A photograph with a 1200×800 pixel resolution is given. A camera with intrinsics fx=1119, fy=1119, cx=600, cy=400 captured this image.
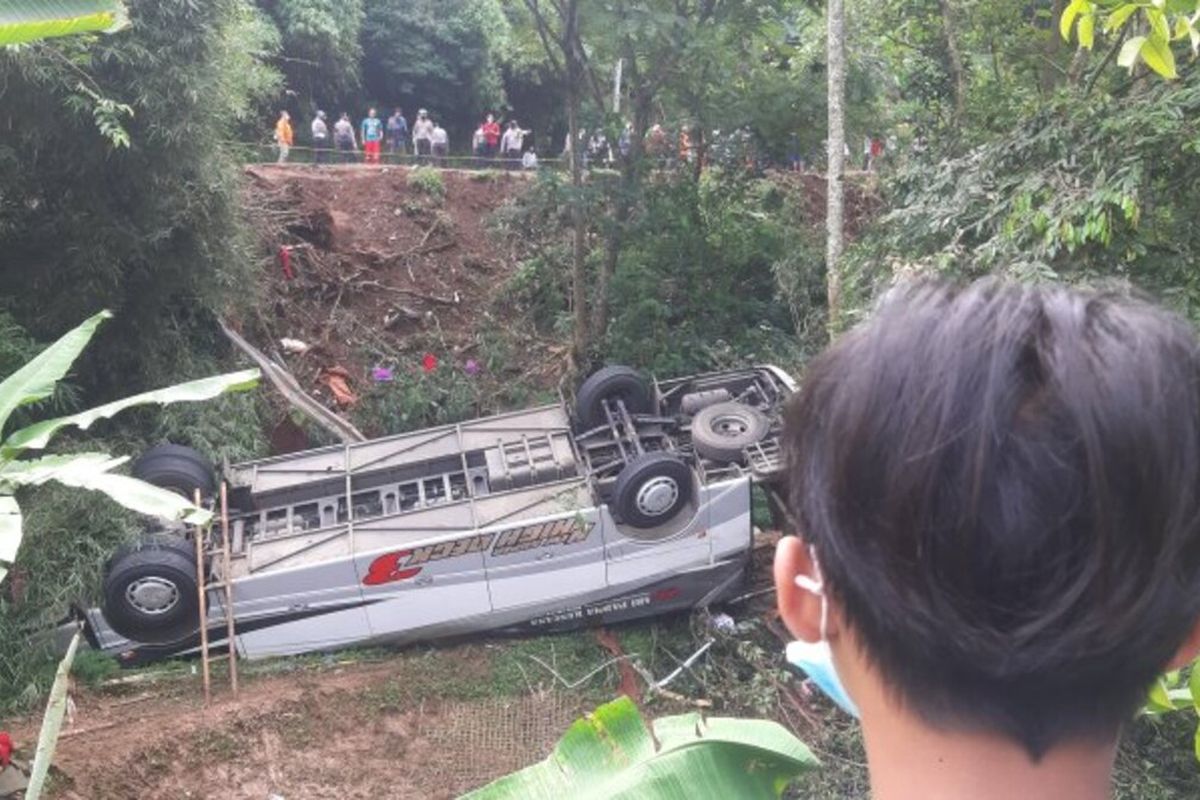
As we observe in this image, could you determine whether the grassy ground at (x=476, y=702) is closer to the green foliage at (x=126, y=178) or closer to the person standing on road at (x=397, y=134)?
the green foliage at (x=126, y=178)

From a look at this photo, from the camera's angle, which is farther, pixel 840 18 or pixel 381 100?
pixel 381 100

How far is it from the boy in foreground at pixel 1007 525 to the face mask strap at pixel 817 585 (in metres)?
0.03

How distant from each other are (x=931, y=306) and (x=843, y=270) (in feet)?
27.3

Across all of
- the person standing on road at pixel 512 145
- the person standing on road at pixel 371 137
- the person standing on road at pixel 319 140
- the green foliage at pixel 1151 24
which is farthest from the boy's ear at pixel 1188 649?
the person standing on road at pixel 512 145

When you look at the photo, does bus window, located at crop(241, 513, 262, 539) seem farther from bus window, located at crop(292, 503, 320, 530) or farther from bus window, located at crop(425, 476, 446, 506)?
bus window, located at crop(425, 476, 446, 506)

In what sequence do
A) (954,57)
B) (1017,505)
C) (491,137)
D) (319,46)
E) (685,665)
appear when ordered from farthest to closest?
1. (491,137)
2. (319,46)
3. (954,57)
4. (685,665)
5. (1017,505)

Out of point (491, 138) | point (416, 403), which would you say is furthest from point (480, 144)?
point (416, 403)

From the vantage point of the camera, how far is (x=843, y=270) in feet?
29.9

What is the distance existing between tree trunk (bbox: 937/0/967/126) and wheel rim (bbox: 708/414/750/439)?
14.2ft

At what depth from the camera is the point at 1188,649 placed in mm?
1087

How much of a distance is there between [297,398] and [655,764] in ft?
34.0

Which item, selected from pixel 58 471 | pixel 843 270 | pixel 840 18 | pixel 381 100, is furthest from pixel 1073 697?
pixel 381 100

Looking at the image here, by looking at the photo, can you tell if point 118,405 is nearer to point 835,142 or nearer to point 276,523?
point 276,523

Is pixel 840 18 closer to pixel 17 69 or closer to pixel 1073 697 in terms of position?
pixel 17 69
